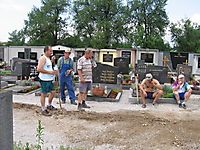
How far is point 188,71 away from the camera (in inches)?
620

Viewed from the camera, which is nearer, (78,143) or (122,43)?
(78,143)

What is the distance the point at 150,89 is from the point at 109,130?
424 centimetres

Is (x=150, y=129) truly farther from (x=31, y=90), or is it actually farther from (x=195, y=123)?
(x=31, y=90)

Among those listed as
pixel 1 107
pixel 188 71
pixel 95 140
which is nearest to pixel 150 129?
pixel 95 140

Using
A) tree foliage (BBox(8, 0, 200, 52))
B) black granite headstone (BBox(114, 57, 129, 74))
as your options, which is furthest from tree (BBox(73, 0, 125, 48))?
black granite headstone (BBox(114, 57, 129, 74))

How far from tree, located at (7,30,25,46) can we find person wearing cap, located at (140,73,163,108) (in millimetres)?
41009

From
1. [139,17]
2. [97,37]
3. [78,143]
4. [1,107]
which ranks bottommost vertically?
[78,143]

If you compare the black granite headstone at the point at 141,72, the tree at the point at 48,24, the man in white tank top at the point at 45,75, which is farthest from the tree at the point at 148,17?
the man in white tank top at the point at 45,75

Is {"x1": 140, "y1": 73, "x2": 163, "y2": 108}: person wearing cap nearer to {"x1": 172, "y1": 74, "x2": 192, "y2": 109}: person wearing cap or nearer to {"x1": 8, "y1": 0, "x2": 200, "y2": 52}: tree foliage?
{"x1": 172, "y1": 74, "x2": 192, "y2": 109}: person wearing cap

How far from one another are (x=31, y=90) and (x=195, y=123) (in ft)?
23.0

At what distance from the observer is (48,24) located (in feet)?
151

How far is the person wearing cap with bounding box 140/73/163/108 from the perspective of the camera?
31.1 feet

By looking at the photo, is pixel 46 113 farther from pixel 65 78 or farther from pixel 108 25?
pixel 108 25

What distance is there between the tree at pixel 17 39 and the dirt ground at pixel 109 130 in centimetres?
4295
